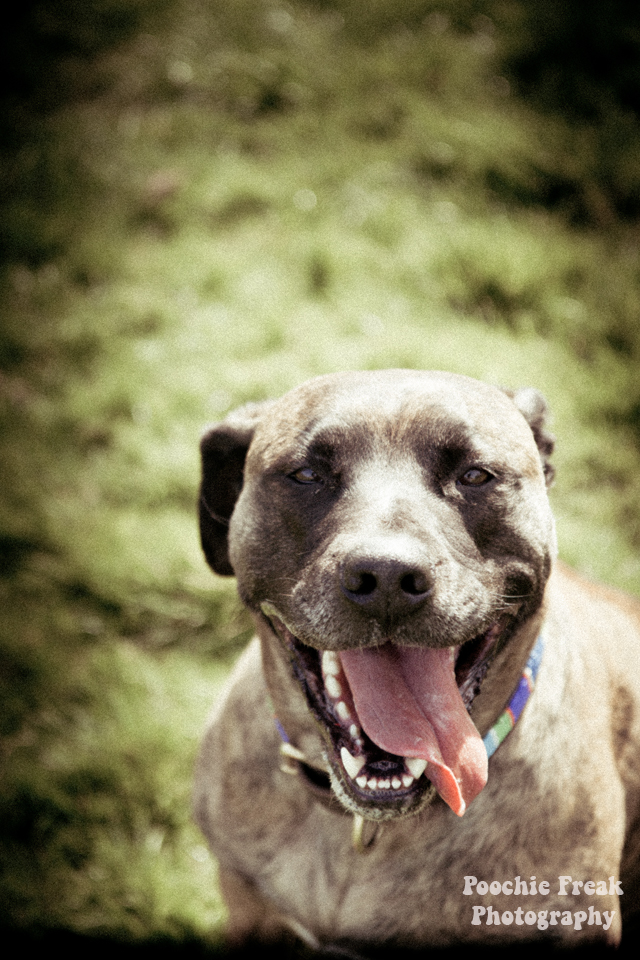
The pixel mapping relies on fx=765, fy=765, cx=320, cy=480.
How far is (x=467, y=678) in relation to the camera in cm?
207

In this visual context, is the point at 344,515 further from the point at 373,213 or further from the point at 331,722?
the point at 373,213

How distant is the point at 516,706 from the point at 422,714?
1.13ft

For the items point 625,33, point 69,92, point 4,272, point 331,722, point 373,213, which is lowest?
point 331,722

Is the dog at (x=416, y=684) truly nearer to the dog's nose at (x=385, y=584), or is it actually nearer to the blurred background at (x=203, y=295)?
the dog's nose at (x=385, y=584)

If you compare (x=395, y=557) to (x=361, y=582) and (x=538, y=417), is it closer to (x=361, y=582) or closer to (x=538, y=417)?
(x=361, y=582)

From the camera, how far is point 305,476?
7.14 ft

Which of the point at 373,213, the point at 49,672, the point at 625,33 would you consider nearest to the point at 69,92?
the point at 373,213

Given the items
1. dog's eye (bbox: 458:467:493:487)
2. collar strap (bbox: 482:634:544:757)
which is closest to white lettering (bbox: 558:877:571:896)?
collar strap (bbox: 482:634:544:757)

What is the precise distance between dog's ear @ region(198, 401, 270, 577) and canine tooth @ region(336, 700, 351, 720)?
705 mm

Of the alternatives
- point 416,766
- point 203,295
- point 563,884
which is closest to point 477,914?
point 563,884

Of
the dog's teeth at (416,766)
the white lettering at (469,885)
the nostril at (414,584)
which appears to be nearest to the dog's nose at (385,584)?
the nostril at (414,584)

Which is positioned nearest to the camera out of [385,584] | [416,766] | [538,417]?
[385,584]

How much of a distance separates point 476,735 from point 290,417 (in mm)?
1021

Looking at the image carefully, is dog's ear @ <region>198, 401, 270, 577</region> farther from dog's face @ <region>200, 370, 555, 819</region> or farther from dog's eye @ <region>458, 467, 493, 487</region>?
dog's eye @ <region>458, 467, 493, 487</region>
